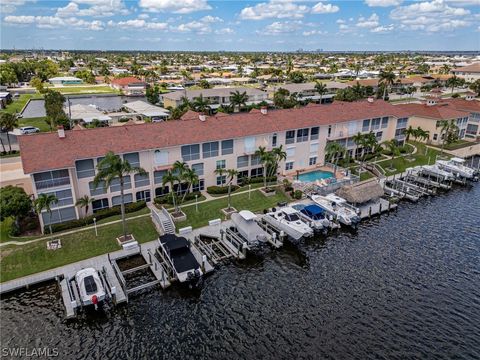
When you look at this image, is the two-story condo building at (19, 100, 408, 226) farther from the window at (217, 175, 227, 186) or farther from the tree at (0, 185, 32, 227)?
the tree at (0, 185, 32, 227)

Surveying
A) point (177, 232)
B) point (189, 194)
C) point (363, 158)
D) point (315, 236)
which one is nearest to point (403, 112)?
point (363, 158)

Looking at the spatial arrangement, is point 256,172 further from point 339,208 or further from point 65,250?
point 65,250

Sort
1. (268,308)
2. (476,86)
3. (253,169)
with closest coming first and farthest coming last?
(268,308) → (253,169) → (476,86)

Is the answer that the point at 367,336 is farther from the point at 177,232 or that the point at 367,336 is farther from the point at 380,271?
the point at 177,232

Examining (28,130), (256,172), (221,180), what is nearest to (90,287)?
(221,180)

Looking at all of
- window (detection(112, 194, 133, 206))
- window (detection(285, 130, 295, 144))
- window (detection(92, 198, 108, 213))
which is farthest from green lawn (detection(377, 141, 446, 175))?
window (detection(92, 198, 108, 213))

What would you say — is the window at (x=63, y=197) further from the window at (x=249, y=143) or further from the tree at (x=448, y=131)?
the tree at (x=448, y=131)


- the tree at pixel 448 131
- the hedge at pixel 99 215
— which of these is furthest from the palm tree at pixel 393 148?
the hedge at pixel 99 215
